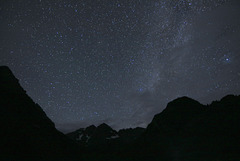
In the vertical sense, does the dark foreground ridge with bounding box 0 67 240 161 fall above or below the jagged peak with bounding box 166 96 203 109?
below

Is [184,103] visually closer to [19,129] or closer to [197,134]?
[197,134]

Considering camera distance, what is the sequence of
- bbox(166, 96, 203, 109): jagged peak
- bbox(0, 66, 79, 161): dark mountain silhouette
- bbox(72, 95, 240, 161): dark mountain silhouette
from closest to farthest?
bbox(0, 66, 79, 161): dark mountain silhouette
bbox(72, 95, 240, 161): dark mountain silhouette
bbox(166, 96, 203, 109): jagged peak

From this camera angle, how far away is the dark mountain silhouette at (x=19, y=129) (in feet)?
128

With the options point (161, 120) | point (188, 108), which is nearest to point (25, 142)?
Result: point (161, 120)

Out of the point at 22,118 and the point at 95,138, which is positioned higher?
the point at 22,118

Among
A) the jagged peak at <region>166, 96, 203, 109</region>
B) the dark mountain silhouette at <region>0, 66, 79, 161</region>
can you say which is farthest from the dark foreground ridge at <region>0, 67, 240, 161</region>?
the jagged peak at <region>166, 96, 203, 109</region>

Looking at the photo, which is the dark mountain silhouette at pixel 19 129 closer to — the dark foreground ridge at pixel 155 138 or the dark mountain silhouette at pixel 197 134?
the dark foreground ridge at pixel 155 138

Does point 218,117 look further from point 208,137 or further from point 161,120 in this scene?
point 161,120

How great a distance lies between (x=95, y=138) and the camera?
194 m

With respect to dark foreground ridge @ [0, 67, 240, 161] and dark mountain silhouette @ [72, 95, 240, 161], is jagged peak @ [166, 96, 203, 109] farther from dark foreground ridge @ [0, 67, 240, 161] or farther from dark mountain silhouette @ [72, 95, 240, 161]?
Result: dark foreground ridge @ [0, 67, 240, 161]

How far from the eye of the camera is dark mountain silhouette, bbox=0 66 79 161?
3900 cm

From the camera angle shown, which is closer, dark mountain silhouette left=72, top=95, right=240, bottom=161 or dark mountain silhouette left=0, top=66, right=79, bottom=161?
dark mountain silhouette left=0, top=66, right=79, bottom=161

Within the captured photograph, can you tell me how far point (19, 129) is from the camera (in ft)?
158

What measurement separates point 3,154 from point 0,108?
2452cm
